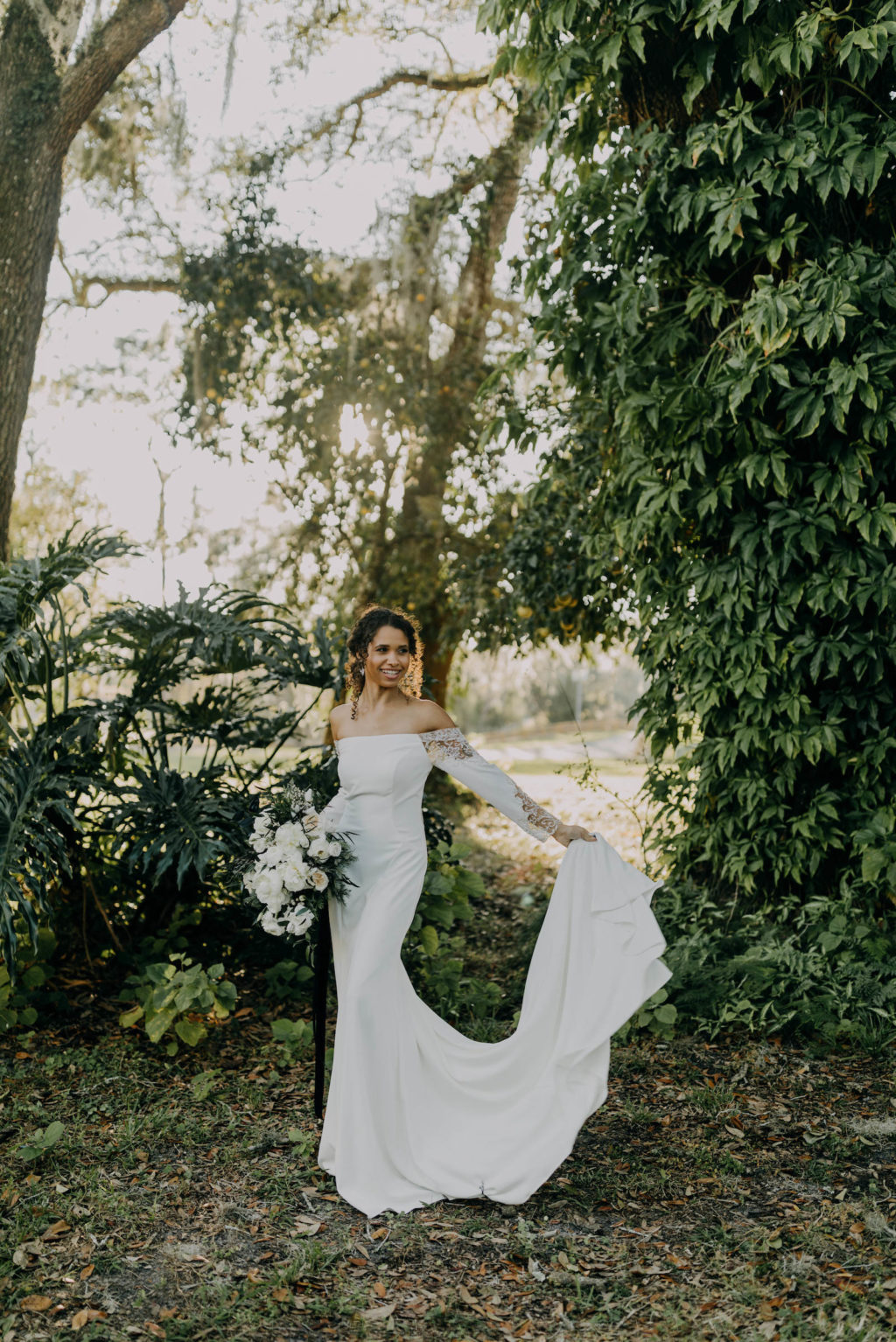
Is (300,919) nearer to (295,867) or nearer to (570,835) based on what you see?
(295,867)

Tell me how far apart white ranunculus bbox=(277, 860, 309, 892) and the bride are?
0.27m

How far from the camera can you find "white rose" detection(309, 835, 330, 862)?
12.8 feet

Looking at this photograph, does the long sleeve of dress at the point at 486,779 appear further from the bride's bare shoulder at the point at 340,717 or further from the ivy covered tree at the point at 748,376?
the ivy covered tree at the point at 748,376

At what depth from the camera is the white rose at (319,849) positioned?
3.89 metres

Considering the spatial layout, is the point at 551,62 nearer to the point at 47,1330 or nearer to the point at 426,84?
the point at 47,1330

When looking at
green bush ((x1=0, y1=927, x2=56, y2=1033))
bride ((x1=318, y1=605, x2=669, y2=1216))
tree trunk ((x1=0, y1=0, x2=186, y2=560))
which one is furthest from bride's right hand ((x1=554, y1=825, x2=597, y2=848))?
tree trunk ((x1=0, y1=0, x2=186, y2=560))

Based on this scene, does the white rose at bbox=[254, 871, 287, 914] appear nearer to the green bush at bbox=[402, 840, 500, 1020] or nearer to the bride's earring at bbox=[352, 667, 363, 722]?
the bride's earring at bbox=[352, 667, 363, 722]

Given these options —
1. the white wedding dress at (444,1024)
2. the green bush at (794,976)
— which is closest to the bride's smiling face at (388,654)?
the white wedding dress at (444,1024)

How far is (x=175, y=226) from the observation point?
11156 mm

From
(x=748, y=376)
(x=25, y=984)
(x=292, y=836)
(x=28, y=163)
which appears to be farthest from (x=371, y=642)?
(x=28, y=163)

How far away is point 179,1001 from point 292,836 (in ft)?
4.89

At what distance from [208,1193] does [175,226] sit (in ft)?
32.7

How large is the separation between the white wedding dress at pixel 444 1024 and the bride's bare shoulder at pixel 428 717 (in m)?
0.04

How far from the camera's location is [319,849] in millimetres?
3891
